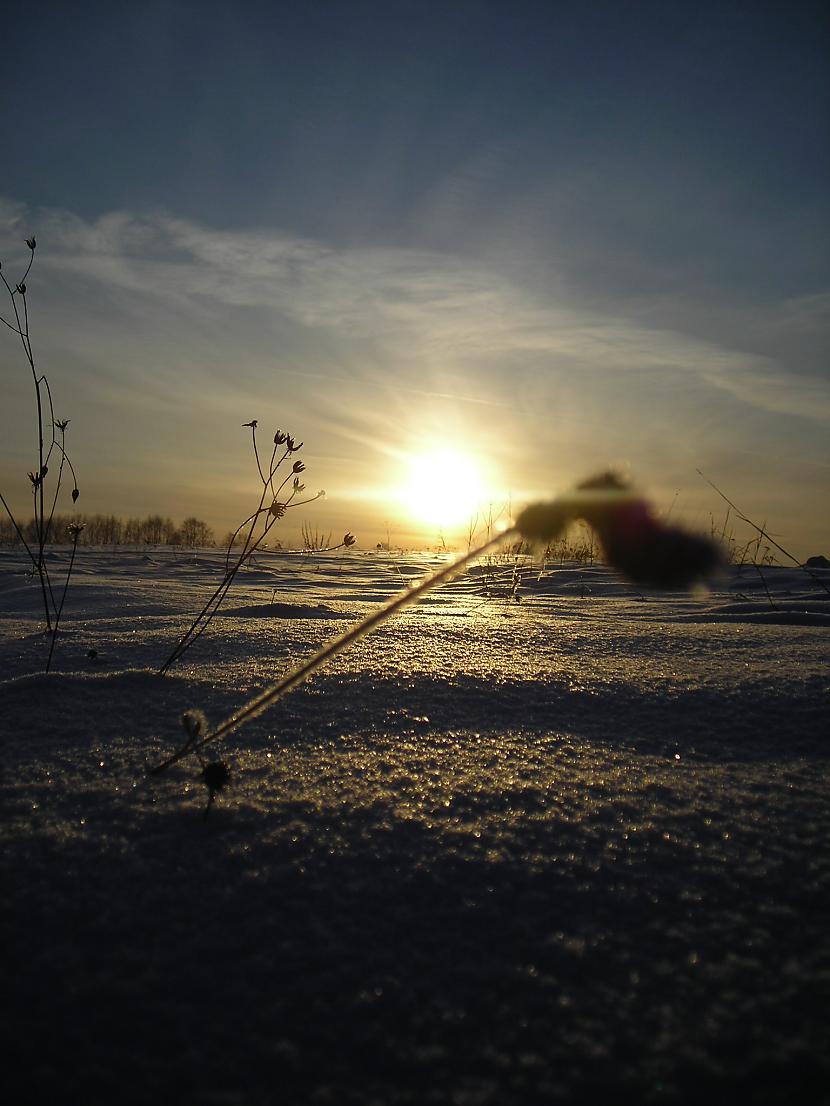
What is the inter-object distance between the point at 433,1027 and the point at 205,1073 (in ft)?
0.56

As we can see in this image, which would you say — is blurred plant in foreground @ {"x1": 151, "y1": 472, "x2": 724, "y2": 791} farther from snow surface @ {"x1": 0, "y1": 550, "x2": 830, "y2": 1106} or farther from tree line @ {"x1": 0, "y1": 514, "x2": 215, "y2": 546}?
tree line @ {"x1": 0, "y1": 514, "x2": 215, "y2": 546}

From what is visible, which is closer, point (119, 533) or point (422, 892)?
point (422, 892)

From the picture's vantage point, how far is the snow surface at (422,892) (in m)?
0.46

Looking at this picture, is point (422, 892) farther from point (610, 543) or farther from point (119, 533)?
point (119, 533)

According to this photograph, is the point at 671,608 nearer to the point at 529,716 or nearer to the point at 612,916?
the point at 529,716

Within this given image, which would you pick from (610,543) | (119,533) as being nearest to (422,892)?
(610,543)

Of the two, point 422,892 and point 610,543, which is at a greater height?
point 610,543

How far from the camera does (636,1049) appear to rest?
47 centimetres

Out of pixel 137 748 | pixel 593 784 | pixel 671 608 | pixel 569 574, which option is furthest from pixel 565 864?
pixel 569 574

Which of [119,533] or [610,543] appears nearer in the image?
[610,543]

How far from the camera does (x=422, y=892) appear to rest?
0.65 metres

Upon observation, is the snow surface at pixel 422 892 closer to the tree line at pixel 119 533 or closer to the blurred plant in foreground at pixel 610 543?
the blurred plant in foreground at pixel 610 543

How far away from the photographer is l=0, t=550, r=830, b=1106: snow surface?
0.46m

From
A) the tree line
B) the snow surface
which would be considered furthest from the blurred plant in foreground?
the tree line
